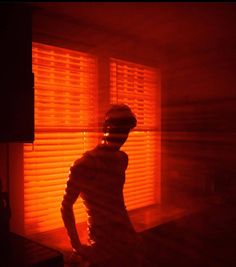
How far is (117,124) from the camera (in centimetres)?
161

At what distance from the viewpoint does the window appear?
1.91 m

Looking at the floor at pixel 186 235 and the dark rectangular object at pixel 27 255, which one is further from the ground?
the dark rectangular object at pixel 27 255

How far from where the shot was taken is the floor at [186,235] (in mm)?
2124

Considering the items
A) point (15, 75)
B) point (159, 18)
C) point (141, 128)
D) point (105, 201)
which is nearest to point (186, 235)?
point (141, 128)

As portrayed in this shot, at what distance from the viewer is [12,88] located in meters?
1.46

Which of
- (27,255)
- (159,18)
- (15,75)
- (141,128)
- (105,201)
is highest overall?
(159,18)

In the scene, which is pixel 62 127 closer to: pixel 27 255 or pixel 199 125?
pixel 27 255

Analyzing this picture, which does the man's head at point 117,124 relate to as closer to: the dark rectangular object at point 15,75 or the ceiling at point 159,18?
the dark rectangular object at point 15,75

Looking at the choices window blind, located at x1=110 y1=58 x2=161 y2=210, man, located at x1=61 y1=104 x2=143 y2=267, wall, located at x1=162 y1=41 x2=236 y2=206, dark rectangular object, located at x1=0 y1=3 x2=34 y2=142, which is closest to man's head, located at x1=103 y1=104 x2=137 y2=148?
man, located at x1=61 y1=104 x2=143 y2=267

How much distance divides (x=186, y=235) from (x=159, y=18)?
5.50 ft

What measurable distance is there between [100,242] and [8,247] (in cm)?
44

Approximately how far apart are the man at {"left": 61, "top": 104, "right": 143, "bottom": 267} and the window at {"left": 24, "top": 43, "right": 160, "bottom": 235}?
0.51 meters

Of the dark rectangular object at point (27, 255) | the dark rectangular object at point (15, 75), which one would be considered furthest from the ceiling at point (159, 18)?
the dark rectangular object at point (27, 255)

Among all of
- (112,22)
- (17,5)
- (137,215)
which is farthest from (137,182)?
(17,5)
